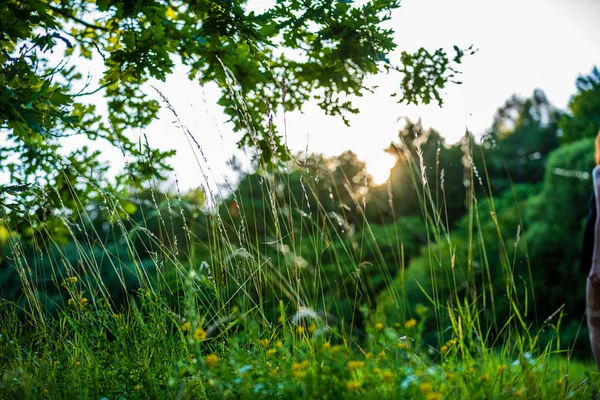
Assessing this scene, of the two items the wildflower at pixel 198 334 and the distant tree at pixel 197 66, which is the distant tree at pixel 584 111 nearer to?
the distant tree at pixel 197 66

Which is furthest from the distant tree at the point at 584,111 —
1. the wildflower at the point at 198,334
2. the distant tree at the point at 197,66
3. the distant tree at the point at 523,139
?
the wildflower at the point at 198,334

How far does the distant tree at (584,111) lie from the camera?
16562 mm

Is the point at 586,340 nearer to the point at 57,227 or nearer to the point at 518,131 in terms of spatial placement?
the point at 57,227

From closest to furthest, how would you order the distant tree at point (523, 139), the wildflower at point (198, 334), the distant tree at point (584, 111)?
1. the wildflower at point (198, 334)
2. the distant tree at point (584, 111)
3. the distant tree at point (523, 139)

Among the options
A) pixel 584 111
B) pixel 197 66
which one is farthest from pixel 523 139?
pixel 197 66

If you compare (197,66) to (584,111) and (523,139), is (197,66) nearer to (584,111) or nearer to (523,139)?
(584,111)

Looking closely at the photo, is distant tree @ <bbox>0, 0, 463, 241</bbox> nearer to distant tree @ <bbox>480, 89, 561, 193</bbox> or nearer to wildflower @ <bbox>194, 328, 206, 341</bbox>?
wildflower @ <bbox>194, 328, 206, 341</bbox>

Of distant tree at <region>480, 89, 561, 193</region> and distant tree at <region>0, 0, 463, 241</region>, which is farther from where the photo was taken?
distant tree at <region>480, 89, 561, 193</region>

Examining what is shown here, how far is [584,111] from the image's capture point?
1775 cm

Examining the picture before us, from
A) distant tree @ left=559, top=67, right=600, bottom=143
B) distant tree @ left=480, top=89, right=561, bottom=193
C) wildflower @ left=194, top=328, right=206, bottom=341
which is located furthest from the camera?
distant tree @ left=480, top=89, right=561, bottom=193

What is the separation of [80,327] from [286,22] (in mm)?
1789

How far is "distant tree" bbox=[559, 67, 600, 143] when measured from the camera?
54.3 feet

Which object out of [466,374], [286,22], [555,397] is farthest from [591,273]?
[286,22]

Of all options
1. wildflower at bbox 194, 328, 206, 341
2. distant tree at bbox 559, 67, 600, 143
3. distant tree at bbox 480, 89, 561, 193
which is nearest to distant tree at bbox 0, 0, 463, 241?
wildflower at bbox 194, 328, 206, 341
